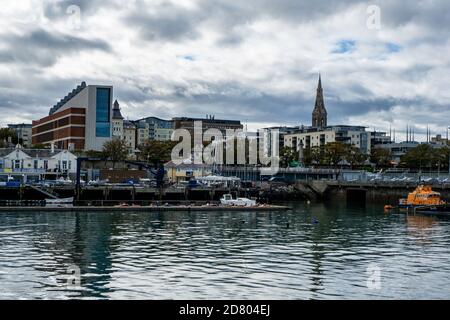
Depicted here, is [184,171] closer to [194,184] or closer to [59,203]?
[194,184]

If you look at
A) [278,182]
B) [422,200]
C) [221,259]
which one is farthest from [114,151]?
[221,259]

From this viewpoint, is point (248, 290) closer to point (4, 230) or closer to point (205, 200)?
point (4, 230)

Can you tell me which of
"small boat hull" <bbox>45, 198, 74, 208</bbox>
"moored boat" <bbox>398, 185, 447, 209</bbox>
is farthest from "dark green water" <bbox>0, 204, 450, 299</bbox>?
"moored boat" <bbox>398, 185, 447, 209</bbox>

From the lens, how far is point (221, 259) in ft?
156

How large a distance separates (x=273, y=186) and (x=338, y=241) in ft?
299

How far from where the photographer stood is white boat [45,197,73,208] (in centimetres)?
9812

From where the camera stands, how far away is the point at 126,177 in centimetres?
14700

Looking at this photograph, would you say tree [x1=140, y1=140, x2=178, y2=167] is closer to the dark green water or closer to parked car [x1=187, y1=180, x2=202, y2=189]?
parked car [x1=187, y1=180, x2=202, y2=189]

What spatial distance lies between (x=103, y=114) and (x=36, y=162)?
4150cm

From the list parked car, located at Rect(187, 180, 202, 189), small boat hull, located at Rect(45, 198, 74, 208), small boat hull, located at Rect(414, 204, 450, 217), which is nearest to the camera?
small boat hull, located at Rect(45, 198, 74, 208)

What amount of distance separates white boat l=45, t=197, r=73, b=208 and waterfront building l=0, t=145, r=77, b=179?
124ft

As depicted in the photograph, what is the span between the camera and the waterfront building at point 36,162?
138 meters

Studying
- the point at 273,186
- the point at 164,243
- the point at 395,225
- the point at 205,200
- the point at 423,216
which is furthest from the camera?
the point at 273,186
